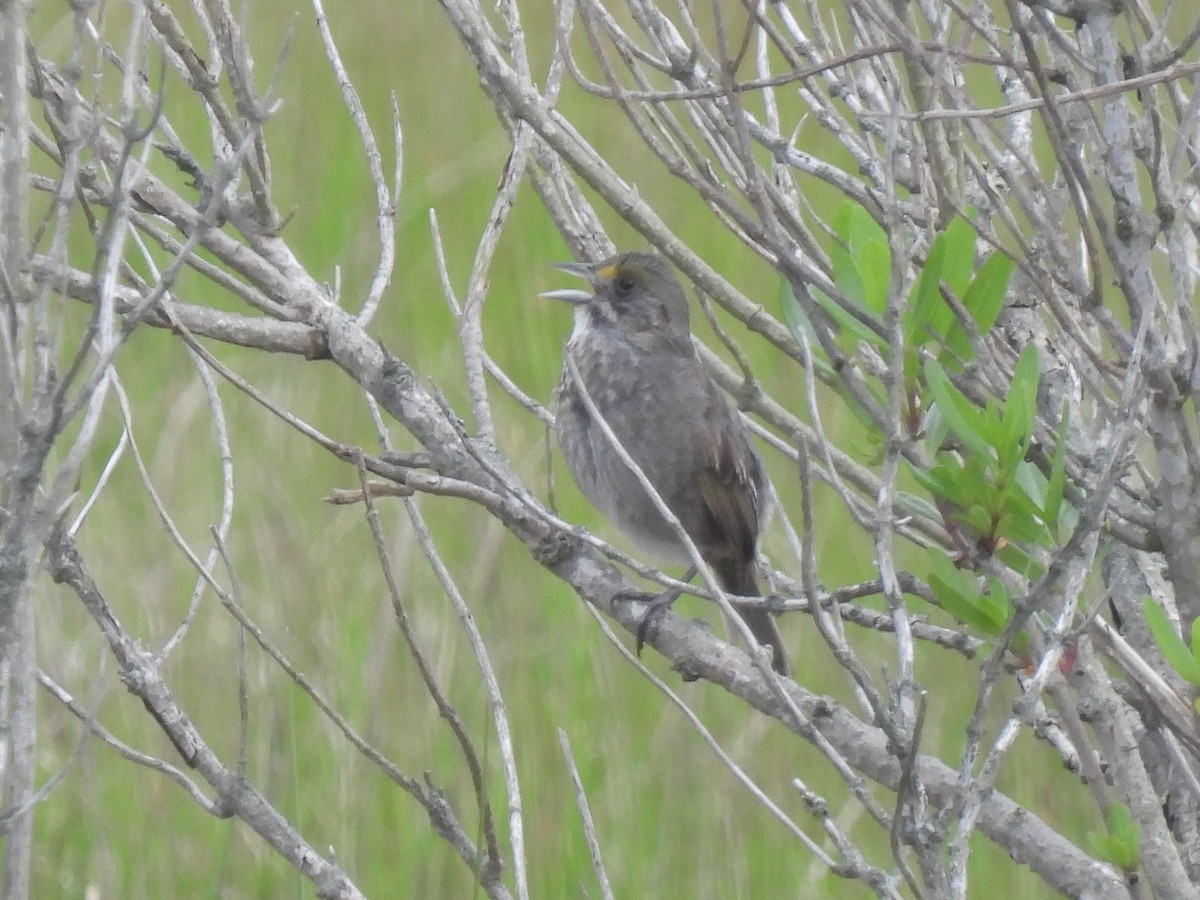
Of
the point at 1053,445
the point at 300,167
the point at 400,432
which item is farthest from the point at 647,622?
the point at 300,167

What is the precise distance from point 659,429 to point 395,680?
1.15 metres

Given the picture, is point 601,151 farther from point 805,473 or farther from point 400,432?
point 805,473

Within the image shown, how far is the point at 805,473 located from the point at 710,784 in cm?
296

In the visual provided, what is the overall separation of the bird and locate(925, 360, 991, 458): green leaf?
239 centimetres

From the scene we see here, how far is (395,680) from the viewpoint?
494 cm

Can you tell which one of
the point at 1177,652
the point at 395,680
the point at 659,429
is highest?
the point at 659,429

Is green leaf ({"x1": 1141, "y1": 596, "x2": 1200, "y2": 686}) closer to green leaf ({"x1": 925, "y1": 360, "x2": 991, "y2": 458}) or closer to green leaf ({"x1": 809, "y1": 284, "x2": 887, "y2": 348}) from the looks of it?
green leaf ({"x1": 925, "y1": 360, "x2": 991, "y2": 458})

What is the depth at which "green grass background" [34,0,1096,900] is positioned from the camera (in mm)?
4328

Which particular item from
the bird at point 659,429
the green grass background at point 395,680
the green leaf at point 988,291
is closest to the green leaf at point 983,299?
the green leaf at point 988,291

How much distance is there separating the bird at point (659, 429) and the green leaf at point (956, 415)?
2.39 metres

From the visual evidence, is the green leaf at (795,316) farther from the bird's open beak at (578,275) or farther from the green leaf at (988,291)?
the bird's open beak at (578,275)

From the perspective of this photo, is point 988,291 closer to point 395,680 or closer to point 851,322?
point 851,322

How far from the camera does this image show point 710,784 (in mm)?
4602

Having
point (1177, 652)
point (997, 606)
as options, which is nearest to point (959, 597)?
point (997, 606)
